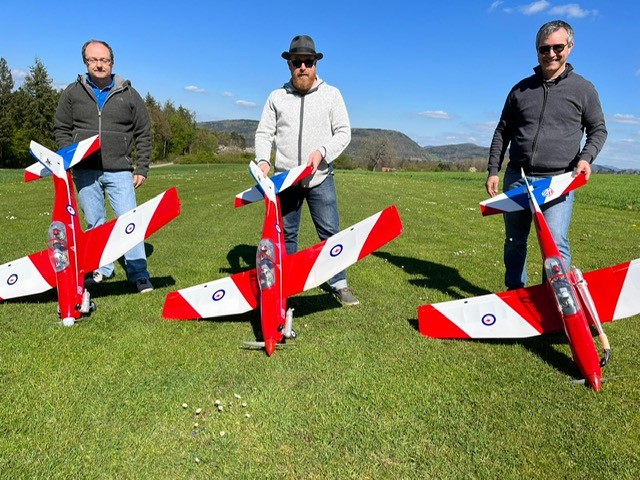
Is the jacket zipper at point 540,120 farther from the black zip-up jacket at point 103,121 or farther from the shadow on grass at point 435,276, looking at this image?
the black zip-up jacket at point 103,121

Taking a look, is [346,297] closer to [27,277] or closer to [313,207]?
[313,207]

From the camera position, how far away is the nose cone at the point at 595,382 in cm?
379

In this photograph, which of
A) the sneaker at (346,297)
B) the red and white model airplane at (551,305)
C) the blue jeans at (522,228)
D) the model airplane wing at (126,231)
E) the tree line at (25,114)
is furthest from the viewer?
the tree line at (25,114)

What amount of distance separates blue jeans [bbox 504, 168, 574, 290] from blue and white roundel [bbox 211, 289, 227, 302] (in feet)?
11.1

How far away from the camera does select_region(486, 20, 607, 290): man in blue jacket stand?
4664mm

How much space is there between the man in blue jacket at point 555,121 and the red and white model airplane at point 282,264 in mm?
1693

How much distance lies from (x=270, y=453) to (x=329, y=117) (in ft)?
12.6

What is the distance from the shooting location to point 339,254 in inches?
194

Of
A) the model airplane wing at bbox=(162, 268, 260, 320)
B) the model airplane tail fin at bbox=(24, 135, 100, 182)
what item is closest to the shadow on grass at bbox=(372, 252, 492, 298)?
the model airplane wing at bbox=(162, 268, 260, 320)

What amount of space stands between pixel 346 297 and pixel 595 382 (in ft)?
9.70

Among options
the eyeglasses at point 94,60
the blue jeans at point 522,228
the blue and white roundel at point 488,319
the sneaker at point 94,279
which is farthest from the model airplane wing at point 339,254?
the eyeglasses at point 94,60

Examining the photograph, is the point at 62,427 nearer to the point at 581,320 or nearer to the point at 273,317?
the point at 273,317

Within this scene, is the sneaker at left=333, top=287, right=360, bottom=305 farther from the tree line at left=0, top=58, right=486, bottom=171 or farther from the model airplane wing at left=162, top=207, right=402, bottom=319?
the tree line at left=0, top=58, right=486, bottom=171

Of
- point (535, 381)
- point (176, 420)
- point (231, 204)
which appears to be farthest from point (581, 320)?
point (231, 204)
